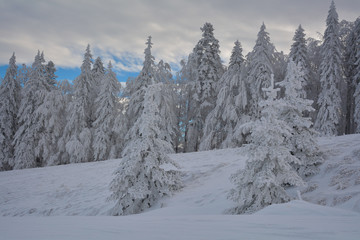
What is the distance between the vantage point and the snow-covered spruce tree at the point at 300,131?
332 inches

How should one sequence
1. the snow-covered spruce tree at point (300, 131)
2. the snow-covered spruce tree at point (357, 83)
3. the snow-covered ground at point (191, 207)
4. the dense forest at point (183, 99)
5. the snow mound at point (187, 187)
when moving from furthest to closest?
the snow-covered spruce tree at point (357, 83)
the dense forest at point (183, 99)
the snow-covered spruce tree at point (300, 131)
the snow mound at point (187, 187)
the snow-covered ground at point (191, 207)

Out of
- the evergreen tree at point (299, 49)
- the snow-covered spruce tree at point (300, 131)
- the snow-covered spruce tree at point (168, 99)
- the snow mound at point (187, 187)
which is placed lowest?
the snow mound at point (187, 187)

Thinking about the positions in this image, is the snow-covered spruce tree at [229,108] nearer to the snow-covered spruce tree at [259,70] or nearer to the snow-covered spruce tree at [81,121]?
the snow-covered spruce tree at [259,70]

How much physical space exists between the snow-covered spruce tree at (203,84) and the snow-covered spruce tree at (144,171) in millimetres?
14683

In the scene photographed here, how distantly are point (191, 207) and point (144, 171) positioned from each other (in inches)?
85.9

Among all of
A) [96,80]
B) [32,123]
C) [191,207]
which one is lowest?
[191,207]

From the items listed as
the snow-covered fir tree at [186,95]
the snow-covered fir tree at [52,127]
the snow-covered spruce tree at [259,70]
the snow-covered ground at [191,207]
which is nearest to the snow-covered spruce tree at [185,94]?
the snow-covered fir tree at [186,95]

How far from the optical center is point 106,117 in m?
24.2

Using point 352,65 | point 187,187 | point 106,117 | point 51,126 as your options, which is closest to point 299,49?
point 352,65

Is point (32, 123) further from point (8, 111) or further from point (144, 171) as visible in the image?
point (144, 171)

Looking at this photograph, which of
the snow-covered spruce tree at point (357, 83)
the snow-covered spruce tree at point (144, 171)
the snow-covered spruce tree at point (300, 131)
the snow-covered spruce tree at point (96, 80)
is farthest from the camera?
the snow-covered spruce tree at point (96, 80)

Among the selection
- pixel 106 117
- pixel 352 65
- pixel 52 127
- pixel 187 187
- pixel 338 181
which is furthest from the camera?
pixel 52 127

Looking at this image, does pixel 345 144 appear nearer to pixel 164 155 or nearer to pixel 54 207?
pixel 164 155

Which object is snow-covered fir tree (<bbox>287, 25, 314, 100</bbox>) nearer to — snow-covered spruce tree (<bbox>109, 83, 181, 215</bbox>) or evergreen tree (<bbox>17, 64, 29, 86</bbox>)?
snow-covered spruce tree (<bbox>109, 83, 181, 215</bbox>)
